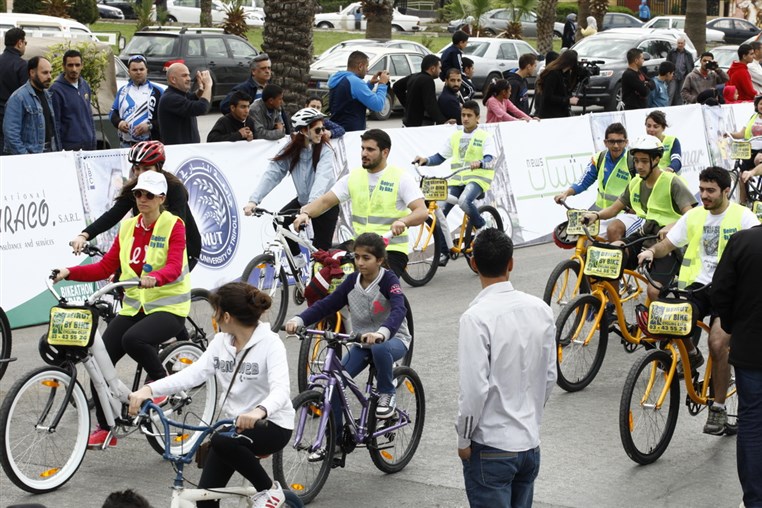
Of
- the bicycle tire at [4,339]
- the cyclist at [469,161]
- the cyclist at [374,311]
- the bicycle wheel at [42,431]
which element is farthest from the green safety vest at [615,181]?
the bicycle wheel at [42,431]

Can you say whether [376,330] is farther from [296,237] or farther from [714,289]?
[296,237]

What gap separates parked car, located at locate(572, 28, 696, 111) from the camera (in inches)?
1137

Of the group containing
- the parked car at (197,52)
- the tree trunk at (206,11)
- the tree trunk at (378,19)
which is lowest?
the parked car at (197,52)

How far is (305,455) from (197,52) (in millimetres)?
22334

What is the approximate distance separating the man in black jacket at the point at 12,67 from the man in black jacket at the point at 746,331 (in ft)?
32.5

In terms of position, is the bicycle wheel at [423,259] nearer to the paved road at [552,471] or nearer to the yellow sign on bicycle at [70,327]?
the paved road at [552,471]

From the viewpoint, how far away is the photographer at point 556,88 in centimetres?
1802

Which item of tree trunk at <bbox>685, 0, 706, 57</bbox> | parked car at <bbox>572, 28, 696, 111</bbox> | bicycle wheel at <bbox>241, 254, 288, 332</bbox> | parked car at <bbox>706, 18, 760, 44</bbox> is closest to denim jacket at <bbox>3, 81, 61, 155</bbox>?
bicycle wheel at <bbox>241, 254, 288, 332</bbox>

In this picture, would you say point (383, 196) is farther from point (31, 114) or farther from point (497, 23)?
point (497, 23)

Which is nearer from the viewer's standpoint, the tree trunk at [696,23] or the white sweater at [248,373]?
the white sweater at [248,373]

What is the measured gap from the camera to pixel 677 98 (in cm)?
2422

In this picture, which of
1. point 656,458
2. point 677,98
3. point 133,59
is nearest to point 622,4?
point 677,98

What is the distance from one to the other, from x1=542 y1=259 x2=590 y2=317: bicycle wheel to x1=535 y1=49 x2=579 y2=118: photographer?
7.91m

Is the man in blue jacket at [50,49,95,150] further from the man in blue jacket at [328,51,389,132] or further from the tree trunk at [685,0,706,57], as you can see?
the tree trunk at [685,0,706,57]
